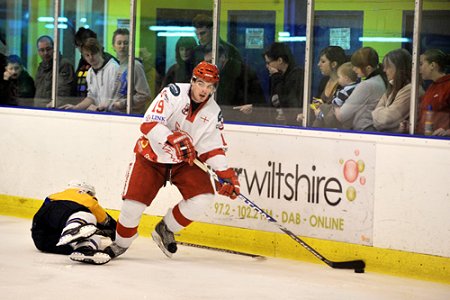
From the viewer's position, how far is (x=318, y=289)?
17.6 feet

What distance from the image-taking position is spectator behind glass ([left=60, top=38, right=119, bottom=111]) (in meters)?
7.48

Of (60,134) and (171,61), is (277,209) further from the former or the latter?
(60,134)

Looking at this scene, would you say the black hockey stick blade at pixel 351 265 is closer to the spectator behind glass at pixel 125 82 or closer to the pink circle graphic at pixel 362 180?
the pink circle graphic at pixel 362 180

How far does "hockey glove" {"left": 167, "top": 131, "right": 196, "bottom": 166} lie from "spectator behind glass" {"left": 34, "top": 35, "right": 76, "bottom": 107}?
210 cm

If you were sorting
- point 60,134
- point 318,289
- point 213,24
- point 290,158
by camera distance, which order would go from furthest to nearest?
point 60,134
point 213,24
point 290,158
point 318,289

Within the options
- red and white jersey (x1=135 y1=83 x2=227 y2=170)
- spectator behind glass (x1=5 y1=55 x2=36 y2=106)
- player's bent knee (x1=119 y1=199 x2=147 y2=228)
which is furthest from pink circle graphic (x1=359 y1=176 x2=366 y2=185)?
spectator behind glass (x1=5 y1=55 x2=36 y2=106)

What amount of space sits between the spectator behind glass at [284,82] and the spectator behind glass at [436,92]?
0.83m

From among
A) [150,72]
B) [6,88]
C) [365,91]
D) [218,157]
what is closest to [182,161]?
[218,157]

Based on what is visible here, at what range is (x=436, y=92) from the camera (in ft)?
19.2

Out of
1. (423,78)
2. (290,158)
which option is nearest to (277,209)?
(290,158)

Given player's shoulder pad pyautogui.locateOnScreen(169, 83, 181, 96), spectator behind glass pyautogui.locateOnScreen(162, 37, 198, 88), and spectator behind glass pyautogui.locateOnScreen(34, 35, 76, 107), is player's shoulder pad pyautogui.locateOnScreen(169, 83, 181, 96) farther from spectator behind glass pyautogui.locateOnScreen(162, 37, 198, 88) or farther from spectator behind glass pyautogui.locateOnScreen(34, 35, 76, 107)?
spectator behind glass pyautogui.locateOnScreen(34, 35, 76, 107)

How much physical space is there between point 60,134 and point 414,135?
277 centimetres

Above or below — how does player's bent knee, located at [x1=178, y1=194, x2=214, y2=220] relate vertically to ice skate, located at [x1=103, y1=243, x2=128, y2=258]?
above

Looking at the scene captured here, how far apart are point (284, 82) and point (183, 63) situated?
838mm
